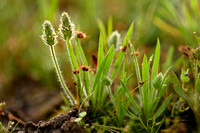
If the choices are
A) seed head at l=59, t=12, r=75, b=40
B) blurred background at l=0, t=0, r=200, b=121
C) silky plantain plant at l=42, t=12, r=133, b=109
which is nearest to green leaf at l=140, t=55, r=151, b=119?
silky plantain plant at l=42, t=12, r=133, b=109

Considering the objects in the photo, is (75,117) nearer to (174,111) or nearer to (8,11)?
(174,111)

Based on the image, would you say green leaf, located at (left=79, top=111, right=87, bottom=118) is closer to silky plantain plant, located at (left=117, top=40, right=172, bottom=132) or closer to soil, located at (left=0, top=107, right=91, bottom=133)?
soil, located at (left=0, top=107, right=91, bottom=133)

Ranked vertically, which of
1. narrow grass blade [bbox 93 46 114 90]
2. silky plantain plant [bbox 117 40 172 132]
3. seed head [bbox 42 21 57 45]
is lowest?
silky plantain plant [bbox 117 40 172 132]

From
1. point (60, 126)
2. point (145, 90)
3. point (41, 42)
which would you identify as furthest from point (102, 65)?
point (41, 42)

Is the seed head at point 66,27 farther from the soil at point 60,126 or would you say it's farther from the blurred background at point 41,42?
the blurred background at point 41,42

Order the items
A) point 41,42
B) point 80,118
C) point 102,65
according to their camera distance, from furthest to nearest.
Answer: point 41,42, point 102,65, point 80,118

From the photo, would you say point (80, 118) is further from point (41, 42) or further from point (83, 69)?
point (41, 42)

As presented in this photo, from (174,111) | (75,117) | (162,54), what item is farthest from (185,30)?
(75,117)
